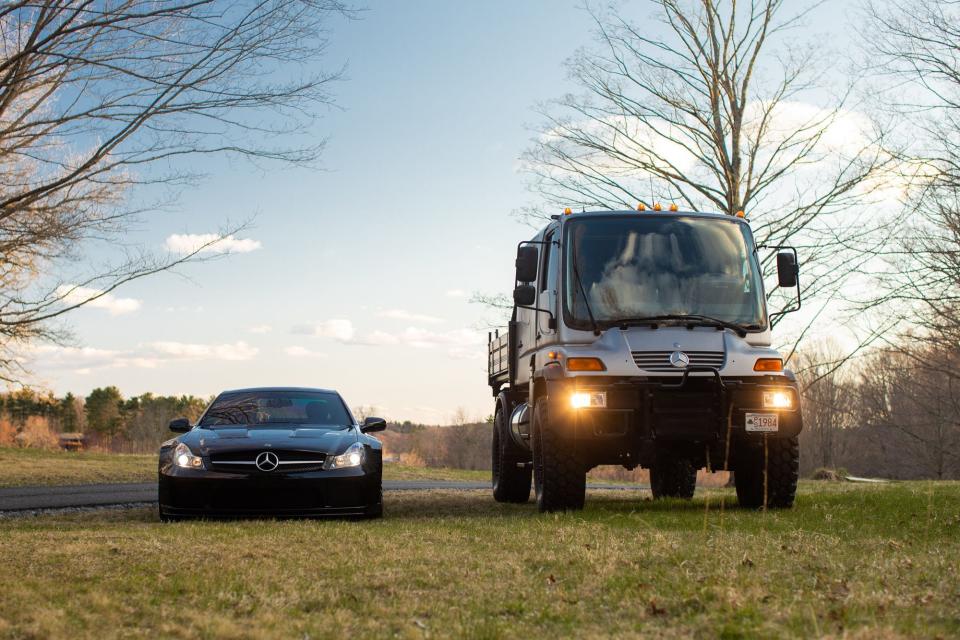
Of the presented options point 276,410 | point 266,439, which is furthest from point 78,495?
point 266,439

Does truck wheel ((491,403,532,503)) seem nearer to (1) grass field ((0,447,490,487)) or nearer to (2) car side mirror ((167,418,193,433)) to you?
(2) car side mirror ((167,418,193,433))

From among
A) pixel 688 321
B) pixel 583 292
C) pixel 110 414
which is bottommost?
pixel 110 414

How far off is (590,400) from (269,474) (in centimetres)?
325

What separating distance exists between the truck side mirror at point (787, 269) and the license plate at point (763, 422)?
1452mm

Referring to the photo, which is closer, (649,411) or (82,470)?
(649,411)

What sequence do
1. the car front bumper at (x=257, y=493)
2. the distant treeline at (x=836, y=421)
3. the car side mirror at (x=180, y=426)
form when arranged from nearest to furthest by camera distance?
the car front bumper at (x=257, y=493), the car side mirror at (x=180, y=426), the distant treeline at (x=836, y=421)

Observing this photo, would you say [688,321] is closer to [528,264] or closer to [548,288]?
[548,288]

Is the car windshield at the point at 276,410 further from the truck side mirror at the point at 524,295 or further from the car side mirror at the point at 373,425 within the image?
the truck side mirror at the point at 524,295

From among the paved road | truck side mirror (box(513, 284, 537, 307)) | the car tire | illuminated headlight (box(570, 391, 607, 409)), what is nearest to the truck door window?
truck side mirror (box(513, 284, 537, 307))

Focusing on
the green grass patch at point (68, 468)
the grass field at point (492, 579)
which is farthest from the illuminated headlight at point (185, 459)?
the green grass patch at point (68, 468)

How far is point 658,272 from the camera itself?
10367 mm

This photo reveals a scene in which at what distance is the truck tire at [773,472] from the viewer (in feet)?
34.3

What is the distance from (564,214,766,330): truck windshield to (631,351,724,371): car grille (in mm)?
442

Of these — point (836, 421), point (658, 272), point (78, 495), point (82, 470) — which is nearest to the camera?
point (658, 272)
